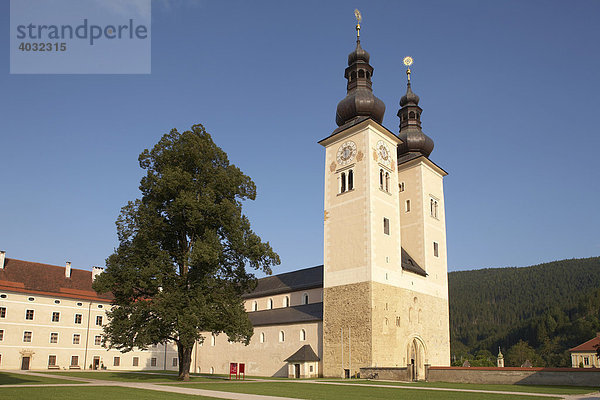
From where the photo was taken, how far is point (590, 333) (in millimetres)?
119875

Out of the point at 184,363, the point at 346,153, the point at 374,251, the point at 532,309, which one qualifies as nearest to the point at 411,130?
the point at 346,153

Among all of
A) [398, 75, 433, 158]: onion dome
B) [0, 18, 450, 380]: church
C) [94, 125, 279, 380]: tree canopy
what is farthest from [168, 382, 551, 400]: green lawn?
[398, 75, 433, 158]: onion dome

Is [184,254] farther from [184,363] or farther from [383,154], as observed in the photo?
[383,154]

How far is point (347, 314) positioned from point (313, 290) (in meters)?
9.20

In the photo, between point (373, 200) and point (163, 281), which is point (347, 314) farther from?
point (163, 281)

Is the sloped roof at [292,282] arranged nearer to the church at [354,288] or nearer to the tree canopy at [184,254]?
the church at [354,288]

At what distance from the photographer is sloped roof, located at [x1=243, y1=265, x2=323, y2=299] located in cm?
4878

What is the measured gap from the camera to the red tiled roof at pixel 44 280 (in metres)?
56.6

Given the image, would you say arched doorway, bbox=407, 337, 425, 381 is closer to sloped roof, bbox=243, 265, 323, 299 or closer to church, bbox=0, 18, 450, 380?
church, bbox=0, 18, 450, 380

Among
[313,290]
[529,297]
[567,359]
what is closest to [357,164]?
[313,290]

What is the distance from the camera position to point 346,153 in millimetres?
43875

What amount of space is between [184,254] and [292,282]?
22961 millimetres

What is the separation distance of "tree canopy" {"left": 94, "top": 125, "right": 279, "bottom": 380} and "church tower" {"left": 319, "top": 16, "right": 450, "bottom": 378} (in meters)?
9.41

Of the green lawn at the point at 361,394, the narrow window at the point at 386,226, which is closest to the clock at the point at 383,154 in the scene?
the narrow window at the point at 386,226
